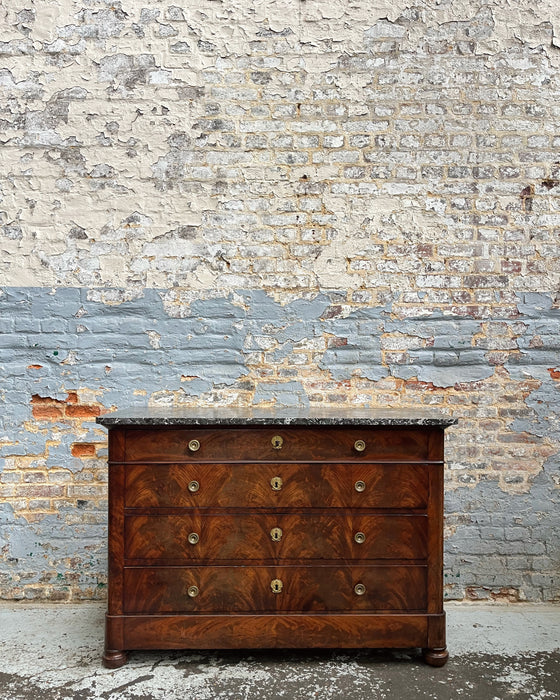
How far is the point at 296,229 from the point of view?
3428 mm

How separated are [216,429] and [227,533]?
17.1 inches

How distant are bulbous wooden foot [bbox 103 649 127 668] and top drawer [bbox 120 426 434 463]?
31.4 inches

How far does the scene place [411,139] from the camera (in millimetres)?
3434

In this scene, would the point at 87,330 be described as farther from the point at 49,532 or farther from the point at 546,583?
the point at 546,583

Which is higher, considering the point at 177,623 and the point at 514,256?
the point at 514,256

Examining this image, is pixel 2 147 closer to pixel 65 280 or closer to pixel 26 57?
pixel 26 57

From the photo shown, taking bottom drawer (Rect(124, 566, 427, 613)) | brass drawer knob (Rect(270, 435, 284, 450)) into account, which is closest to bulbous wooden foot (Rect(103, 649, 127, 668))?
bottom drawer (Rect(124, 566, 427, 613))

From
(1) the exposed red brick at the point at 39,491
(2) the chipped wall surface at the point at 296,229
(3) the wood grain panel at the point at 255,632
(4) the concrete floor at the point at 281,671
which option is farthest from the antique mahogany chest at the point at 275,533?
(1) the exposed red brick at the point at 39,491

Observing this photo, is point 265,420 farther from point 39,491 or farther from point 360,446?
point 39,491

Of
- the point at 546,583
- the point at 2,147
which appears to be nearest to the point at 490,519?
the point at 546,583

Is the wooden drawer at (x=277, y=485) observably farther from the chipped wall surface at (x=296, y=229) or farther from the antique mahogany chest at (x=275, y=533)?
the chipped wall surface at (x=296, y=229)

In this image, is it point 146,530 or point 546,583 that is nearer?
point 146,530

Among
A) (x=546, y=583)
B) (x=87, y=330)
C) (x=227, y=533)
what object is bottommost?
(x=546, y=583)

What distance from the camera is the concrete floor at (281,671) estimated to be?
8.02 ft
